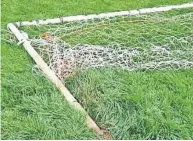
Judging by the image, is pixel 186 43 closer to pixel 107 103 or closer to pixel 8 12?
pixel 107 103

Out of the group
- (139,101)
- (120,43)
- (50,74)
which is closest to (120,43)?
(120,43)

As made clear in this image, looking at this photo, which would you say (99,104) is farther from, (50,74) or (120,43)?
(120,43)

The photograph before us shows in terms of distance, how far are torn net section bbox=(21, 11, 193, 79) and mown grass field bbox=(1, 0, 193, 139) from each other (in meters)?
0.23

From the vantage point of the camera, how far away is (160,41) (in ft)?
24.7

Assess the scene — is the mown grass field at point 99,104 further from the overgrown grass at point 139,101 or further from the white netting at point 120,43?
the white netting at point 120,43

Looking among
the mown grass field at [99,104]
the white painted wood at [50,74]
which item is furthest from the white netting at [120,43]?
the mown grass field at [99,104]

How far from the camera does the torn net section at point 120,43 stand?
21.8 ft

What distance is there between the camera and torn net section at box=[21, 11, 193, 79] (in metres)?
6.66

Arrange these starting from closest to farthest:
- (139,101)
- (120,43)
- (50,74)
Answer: (139,101)
(50,74)
(120,43)

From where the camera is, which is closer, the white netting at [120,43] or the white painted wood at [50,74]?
the white painted wood at [50,74]

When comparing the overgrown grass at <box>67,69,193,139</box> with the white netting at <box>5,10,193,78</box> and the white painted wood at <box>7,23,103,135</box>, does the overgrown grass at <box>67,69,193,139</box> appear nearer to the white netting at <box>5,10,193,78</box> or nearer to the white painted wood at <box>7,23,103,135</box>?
the white painted wood at <box>7,23,103,135</box>

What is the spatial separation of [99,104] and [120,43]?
1774 millimetres

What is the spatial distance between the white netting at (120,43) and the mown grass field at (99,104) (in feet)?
0.78

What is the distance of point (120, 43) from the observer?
24.1ft
